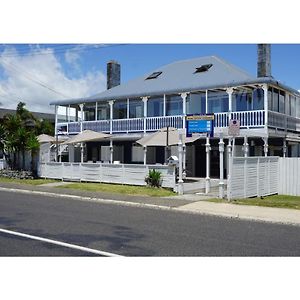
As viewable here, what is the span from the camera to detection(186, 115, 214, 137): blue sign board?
55.2ft

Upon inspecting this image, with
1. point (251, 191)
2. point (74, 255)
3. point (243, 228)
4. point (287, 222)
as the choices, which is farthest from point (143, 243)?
point (251, 191)

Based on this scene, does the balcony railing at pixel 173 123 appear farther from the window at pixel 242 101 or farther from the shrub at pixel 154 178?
the shrub at pixel 154 178

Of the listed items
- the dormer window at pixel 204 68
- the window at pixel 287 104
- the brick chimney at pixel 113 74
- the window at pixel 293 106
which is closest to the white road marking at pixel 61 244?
the window at pixel 287 104

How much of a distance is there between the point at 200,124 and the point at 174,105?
11078 mm

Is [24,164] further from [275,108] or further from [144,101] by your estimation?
[275,108]

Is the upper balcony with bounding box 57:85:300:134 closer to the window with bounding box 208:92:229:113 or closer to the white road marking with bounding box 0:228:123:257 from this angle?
the window with bounding box 208:92:229:113

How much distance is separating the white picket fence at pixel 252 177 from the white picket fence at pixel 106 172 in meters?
3.54

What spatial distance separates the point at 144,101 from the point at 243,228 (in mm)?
17849

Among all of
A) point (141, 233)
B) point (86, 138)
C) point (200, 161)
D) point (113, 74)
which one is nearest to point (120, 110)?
point (86, 138)

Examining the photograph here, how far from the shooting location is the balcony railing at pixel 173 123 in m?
23.0

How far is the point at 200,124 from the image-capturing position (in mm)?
16984

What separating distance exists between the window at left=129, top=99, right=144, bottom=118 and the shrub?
1102cm

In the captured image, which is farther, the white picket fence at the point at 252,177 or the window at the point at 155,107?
the window at the point at 155,107

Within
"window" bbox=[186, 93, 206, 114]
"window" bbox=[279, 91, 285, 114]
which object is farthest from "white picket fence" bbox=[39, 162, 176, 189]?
"window" bbox=[279, 91, 285, 114]
